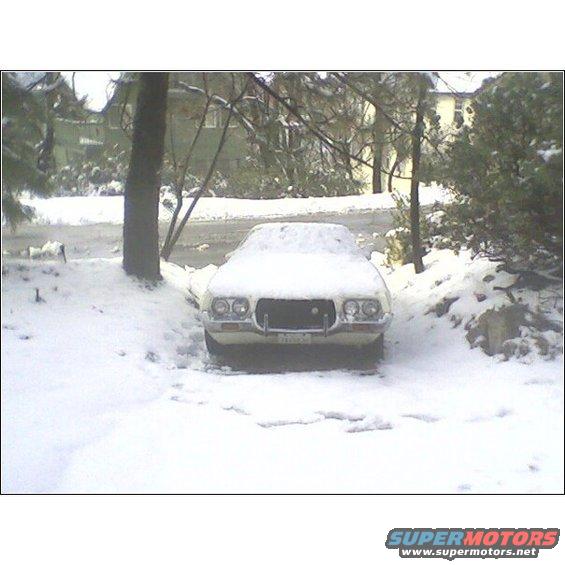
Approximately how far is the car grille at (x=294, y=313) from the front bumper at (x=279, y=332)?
0.09 ft

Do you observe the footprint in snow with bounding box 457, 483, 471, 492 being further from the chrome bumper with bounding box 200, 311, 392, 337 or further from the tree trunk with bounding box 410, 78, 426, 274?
the tree trunk with bounding box 410, 78, 426, 274

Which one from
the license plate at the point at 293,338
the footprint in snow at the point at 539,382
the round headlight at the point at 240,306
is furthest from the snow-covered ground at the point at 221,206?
the footprint in snow at the point at 539,382

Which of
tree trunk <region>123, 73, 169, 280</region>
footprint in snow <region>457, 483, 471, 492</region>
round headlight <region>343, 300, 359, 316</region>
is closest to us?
footprint in snow <region>457, 483, 471, 492</region>

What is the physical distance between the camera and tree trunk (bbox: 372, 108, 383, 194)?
3916 mm

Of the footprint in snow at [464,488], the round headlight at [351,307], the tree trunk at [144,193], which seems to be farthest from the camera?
the tree trunk at [144,193]

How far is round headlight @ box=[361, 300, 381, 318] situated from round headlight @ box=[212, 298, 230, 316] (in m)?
0.76

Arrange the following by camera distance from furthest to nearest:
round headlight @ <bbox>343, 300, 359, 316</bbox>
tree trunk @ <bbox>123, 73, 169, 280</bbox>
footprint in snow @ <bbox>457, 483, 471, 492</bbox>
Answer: tree trunk @ <bbox>123, 73, 169, 280</bbox>
round headlight @ <bbox>343, 300, 359, 316</bbox>
footprint in snow @ <bbox>457, 483, 471, 492</bbox>

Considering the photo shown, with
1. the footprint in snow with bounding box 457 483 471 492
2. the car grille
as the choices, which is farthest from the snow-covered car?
the footprint in snow with bounding box 457 483 471 492

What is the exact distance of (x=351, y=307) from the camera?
3680 mm

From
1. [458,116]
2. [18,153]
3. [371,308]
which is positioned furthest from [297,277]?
[18,153]

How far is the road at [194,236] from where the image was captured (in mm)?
3693

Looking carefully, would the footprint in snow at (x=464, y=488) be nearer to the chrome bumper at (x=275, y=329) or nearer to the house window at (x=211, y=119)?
the chrome bumper at (x=275, y=329)

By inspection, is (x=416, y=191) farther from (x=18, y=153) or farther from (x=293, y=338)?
(x=18, y=153)

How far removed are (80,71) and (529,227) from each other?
107 inches
